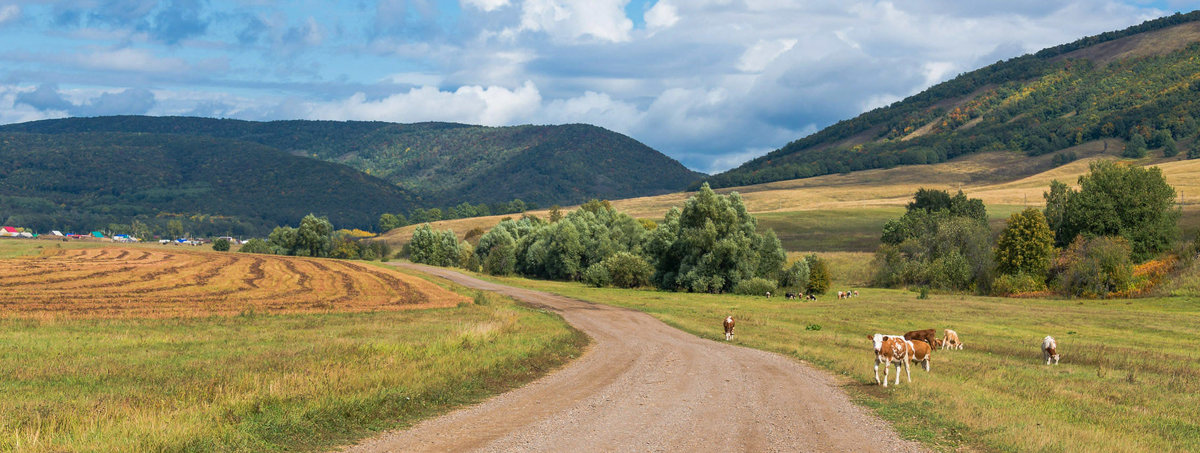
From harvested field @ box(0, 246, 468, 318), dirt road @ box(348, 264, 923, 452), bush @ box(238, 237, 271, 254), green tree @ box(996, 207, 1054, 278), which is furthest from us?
bush @ box(238, 237, 271, 254)

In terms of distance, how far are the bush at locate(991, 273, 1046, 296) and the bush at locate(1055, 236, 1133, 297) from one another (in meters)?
2.46

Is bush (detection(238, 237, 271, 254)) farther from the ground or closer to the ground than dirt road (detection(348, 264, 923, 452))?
closer to the ground

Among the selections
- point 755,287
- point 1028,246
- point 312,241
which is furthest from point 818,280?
point 312,241

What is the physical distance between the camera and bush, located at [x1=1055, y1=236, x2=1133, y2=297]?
70562mm

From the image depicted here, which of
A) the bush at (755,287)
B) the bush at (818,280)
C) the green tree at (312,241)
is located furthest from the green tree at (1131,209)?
the green tree at (312,241)

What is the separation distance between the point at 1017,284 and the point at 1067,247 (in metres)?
14.0

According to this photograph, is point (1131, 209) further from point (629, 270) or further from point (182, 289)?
point (182, 289)

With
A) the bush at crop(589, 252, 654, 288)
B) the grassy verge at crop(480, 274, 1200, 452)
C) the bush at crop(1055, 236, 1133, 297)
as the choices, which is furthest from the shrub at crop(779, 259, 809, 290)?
the bush at crop(1055, 236, 1133, 297)

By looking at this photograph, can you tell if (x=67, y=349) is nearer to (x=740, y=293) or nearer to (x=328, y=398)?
(x=328, y=398)

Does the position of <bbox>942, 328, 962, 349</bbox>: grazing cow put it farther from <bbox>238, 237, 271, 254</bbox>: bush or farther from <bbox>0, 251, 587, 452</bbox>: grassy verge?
<bbox>238, 237, 271, 254</bbox>: bush

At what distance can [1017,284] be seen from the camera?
7781cm

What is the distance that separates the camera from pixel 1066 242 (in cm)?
9000

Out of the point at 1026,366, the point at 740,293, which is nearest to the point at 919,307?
the point at 740,293

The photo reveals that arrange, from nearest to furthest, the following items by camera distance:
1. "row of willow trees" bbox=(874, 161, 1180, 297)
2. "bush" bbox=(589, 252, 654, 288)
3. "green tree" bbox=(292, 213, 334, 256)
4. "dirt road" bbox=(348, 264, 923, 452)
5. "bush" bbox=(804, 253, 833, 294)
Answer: "dirt road" bbox=(348, 264, 923, 452)
"row of willow trees" bbox=(874, 161, 1180, 297)
"bush" bbox=(804, 253, 833, 294)
"bush" bbox=(589, 252, 654, 288)
"green tree" bbox=(292, 213, 334, 256)
